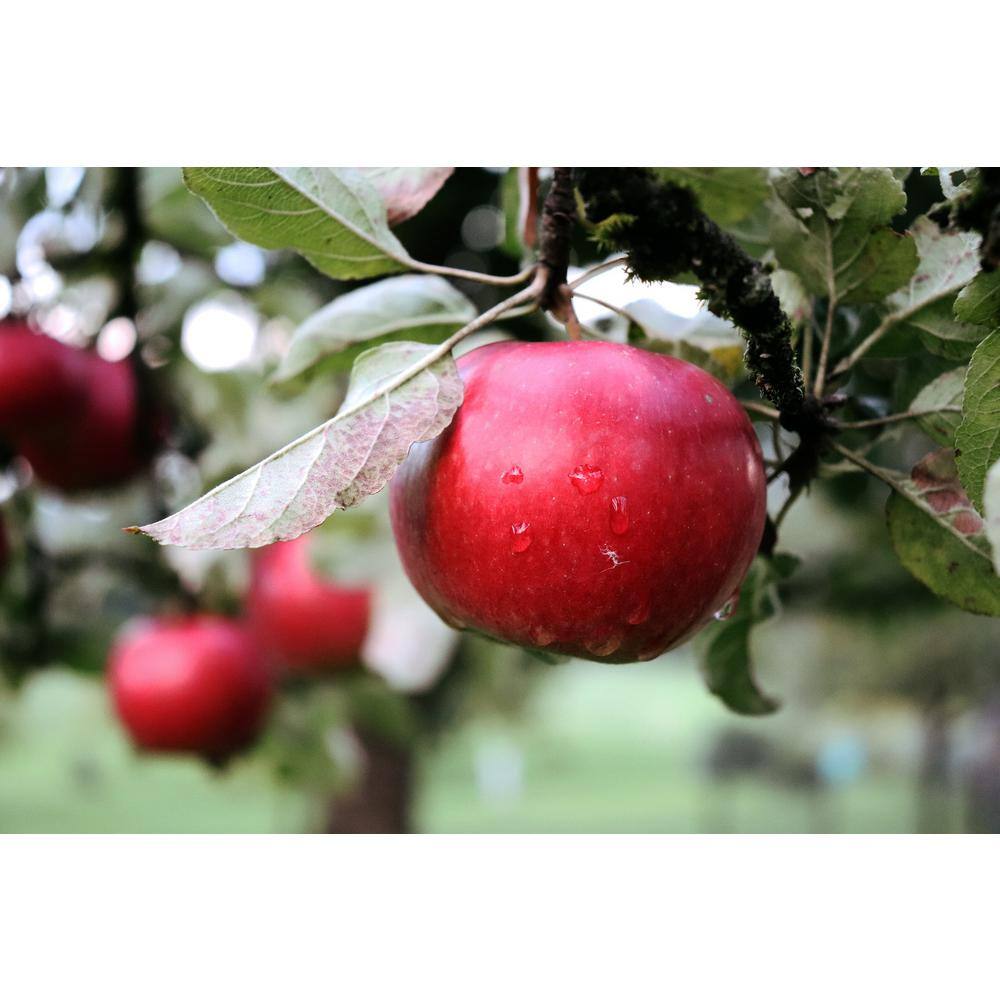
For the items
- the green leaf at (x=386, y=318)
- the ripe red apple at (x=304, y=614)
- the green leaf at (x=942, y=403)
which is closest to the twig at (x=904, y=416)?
the green leaf at (x=942, y=403)

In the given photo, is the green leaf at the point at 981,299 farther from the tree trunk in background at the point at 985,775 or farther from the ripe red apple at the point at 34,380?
the tree trunk in background at the point at 985,775

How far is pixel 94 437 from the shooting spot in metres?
1.45

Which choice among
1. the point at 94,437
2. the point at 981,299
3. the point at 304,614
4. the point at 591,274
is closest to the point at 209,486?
the point at 94,437

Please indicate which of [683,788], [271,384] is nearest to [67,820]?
[683,788]

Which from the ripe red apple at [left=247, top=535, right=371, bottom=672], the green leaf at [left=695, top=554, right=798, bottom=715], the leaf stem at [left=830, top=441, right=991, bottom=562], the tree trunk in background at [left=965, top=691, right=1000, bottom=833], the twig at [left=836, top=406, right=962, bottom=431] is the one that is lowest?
the tree trunk in background at [left=965, top=691, right=1000, bottom=833]

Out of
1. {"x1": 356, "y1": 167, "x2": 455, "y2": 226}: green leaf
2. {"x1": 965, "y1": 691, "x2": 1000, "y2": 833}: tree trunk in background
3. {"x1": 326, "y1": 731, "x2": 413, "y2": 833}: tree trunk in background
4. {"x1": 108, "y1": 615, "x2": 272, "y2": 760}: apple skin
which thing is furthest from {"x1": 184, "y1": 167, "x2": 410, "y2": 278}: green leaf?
{"x1": 965, "y1": 691, "x2": 1000, "y2": 833}: tree trunk in background

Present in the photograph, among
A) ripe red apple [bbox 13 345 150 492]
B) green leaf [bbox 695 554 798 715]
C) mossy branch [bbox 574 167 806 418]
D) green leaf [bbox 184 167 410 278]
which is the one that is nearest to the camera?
mossy branch [bbox 574 167 806 418]

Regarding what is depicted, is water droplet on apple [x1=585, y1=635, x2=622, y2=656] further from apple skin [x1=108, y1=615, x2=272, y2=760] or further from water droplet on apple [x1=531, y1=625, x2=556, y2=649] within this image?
apple skin [x1=108, y1=615, x2=272, y2=760]

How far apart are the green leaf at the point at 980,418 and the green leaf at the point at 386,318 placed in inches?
11.4

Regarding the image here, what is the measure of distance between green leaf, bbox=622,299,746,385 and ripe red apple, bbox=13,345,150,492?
3.05 ft

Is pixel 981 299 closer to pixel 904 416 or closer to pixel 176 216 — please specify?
pixel 904 416

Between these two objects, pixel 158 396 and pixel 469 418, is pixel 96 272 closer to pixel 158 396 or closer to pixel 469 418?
pixel 158 396

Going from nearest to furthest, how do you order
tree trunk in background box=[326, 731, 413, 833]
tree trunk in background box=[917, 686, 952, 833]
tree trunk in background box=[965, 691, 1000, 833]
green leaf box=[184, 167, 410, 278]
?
green leaf box=[184, 167, 410, 278] < tree trunk in background box=[326, 731, 413, 833] < tree trunk in background box=[965, 691, 1000, 833] < tree trunk in background box=[917, 686, 952, 833]

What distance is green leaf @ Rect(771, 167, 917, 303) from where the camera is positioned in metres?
0.51
